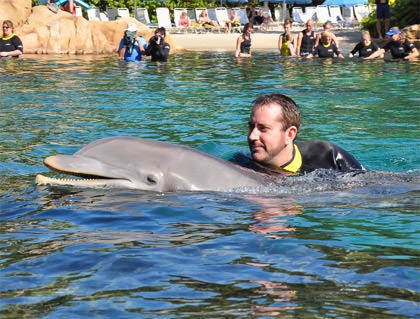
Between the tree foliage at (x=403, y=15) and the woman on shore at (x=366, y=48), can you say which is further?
the tree foliage at (x=403, y=15)

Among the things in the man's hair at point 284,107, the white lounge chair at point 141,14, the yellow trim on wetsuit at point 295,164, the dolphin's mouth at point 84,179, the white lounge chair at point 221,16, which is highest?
the white lounge chair at point 141,14

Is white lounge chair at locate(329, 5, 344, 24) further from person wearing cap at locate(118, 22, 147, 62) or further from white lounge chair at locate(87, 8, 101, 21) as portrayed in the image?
person wearing cap at locate(118, 22, 147, 62)

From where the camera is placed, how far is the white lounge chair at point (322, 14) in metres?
41.3

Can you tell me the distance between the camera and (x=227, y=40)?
32156 millimetres

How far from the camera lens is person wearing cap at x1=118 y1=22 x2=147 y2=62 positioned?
68.7ft

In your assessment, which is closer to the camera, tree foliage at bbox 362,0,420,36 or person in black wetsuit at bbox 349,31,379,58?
person in black wetsuit at bbox 349,31,379,58

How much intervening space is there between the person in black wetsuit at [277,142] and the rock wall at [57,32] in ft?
68.0

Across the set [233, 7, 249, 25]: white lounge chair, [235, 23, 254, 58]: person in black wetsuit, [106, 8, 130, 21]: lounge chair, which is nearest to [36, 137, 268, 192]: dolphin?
[235, 23, 254, 58]: person in black wetsuit

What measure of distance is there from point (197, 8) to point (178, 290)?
35.3 metres

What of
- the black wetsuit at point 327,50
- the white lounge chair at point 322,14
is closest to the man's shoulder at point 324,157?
the black wetsuit at point 327,50

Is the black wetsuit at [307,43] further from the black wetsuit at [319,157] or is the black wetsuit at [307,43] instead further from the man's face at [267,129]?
the man's face at [267,129]

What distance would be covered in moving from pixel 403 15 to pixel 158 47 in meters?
12.5

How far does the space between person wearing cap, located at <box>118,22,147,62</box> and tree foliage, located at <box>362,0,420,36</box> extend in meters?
11.9

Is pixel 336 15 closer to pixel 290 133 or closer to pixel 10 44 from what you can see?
pixel 10 44
